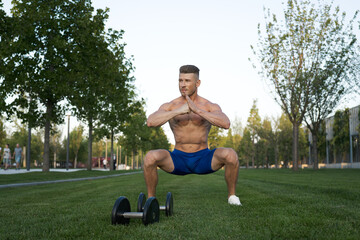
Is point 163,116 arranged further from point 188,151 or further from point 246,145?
point 246,145

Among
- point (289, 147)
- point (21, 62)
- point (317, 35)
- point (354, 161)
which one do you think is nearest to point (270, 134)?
point (289, 147)

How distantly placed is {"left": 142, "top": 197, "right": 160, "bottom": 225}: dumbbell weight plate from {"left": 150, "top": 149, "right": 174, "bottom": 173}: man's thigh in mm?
985

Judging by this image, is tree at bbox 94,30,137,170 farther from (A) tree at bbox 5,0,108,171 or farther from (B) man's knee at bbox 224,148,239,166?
(B) man's knee at bbox 224,148,239,166

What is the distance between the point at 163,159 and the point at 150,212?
124 cm

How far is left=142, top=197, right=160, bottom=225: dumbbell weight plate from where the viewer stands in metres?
3.31

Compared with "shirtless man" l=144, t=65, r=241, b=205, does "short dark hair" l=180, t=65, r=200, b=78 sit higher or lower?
higher

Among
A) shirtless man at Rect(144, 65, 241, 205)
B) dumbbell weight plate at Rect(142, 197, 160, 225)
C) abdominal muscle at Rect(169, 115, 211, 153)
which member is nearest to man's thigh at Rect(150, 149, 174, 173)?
shirtless man at Rect(144, 65, 241, 205)

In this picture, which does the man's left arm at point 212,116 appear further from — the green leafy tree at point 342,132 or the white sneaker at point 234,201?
the green leafy tree at point 342,132

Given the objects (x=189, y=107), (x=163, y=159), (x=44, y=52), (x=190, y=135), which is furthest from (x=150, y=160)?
(x=44, y=52)

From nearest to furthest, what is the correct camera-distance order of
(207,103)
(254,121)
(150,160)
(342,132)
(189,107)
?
(189,107) → (150,160) → (207,103) → (342,132) → (254,121)

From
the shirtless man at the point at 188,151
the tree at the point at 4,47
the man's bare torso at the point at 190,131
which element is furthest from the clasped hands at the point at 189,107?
the tree at the point at 4,47

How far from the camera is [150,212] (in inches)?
133

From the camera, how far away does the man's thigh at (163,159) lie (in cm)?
452

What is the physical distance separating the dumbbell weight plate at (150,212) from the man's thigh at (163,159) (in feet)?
3.23
